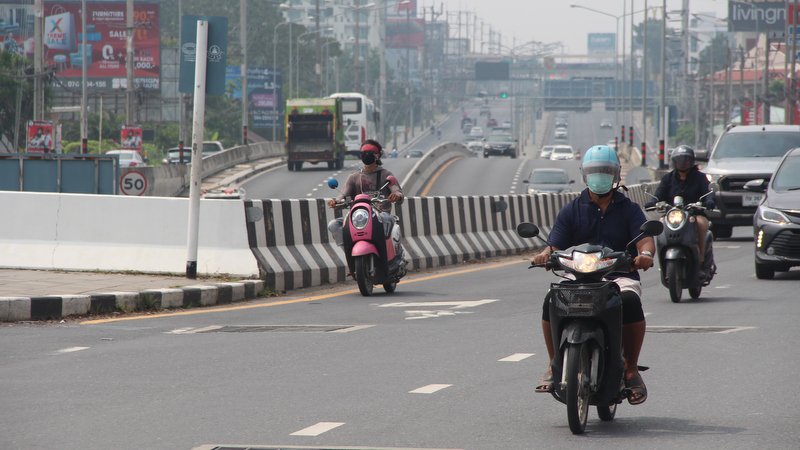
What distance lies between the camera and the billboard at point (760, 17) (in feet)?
464

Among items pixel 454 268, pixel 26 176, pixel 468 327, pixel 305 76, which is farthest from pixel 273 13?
pixel 468 327

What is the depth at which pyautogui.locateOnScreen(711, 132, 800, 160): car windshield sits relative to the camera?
93.7 ft

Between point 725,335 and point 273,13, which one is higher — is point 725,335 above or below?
below

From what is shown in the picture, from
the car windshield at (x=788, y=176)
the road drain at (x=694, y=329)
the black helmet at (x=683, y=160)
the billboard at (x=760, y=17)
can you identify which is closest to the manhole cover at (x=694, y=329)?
the road drain at (x=694, y=329)

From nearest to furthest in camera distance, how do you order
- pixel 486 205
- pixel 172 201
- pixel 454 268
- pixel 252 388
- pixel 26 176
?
pixel 252 388 < pixel 172 201 < pixel 454 268 < pixel 486 205 < pixel 26 176

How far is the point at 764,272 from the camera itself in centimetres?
1903

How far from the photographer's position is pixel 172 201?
1741 cm

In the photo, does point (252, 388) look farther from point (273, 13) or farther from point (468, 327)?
point (273, 13)

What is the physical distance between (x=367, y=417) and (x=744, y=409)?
6.89 feet

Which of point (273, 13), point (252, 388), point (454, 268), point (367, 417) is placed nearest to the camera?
point (367, 417)

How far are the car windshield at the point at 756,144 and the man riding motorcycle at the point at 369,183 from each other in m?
13.0

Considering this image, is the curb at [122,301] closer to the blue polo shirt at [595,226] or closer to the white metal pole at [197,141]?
the white metal pole at [197,141]

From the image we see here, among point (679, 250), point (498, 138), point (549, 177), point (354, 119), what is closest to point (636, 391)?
point (679, 250)

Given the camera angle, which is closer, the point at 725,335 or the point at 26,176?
the point at 725,335
